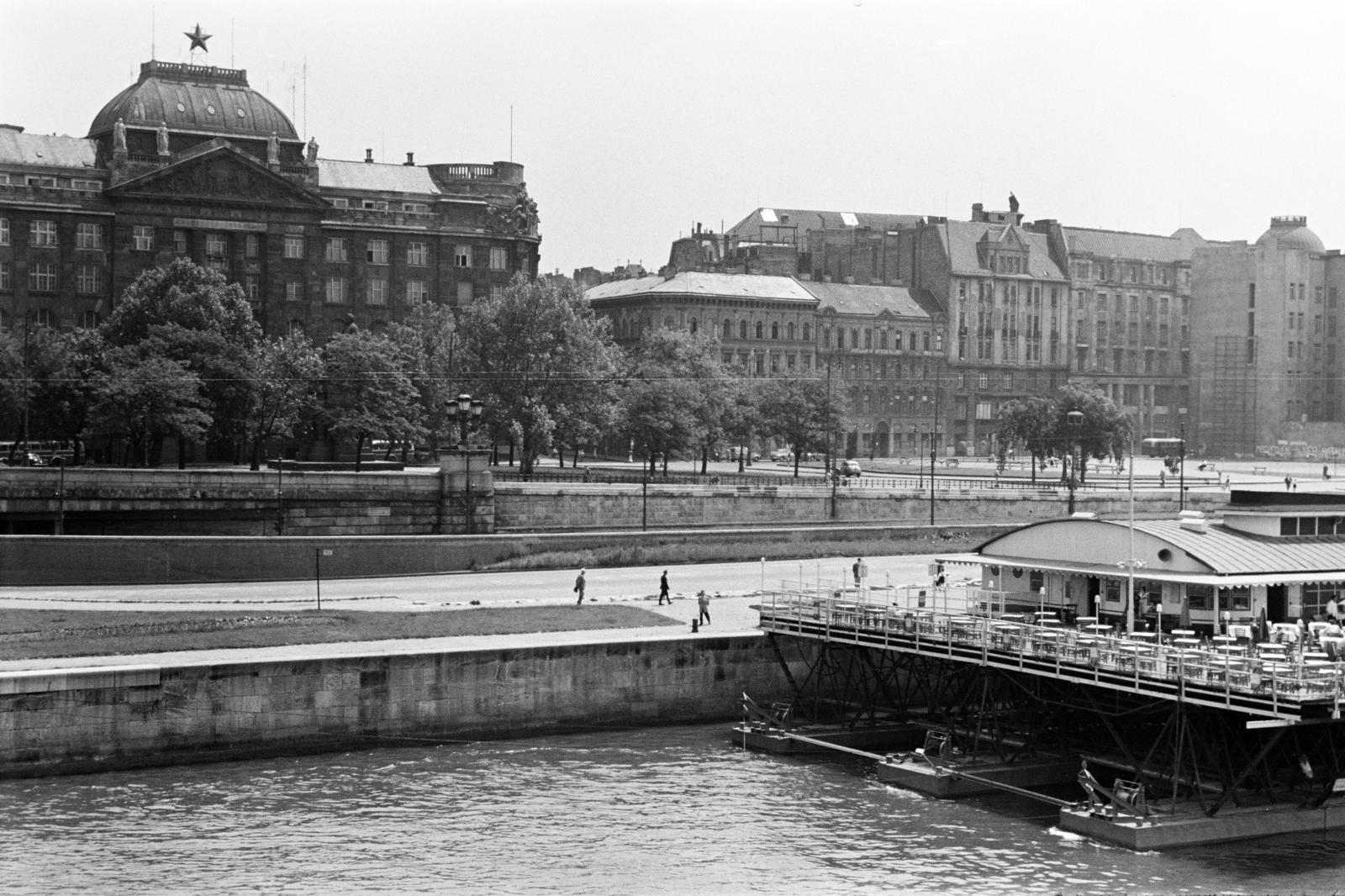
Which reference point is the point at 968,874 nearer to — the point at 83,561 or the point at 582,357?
the point at 83,561

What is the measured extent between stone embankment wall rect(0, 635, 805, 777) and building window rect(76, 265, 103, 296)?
86.3m

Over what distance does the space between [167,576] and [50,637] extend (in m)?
17.5

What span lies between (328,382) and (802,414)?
4342 centimetres

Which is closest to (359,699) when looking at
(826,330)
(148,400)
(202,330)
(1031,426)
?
(148,400)

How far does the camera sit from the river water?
38.4 meters

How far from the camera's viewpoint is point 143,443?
101 metres

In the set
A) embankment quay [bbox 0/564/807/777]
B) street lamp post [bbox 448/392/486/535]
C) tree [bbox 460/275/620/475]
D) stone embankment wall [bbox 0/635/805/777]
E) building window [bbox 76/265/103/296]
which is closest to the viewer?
stone embankment wall [bbox 0/635/805/777]

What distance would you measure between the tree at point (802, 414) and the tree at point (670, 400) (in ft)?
14.9

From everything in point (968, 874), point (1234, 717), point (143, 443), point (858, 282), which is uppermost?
point (858, 282)

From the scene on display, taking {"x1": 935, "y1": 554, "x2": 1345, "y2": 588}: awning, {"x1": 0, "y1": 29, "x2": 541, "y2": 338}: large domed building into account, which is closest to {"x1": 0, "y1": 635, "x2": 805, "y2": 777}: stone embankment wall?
{"x1": 935, "y1": 554, "x2": 1345, "y2": 588}: awning

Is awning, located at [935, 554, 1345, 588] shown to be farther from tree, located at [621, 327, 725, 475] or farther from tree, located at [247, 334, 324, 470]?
tree, located at [621, 327, 725, 475]

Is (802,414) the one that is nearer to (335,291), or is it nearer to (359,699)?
(335,291)

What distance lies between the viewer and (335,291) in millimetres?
136250

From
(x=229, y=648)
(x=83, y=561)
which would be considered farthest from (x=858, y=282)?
(x=229, y=648)
